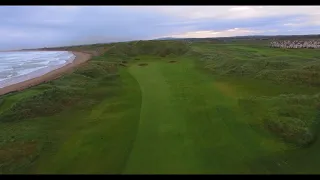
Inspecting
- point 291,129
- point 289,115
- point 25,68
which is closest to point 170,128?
point 291,129

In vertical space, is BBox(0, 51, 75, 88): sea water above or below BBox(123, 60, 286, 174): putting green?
below

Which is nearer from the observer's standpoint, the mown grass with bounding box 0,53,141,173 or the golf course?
the golf course

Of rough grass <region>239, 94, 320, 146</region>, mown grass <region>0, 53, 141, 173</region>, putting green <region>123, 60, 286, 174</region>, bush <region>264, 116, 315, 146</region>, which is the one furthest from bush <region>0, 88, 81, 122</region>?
bush <region>264, 116, 315, 146</region>

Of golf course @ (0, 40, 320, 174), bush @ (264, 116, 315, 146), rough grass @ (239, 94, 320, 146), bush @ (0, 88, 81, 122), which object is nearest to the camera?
golf course @ (0, 40, 320, 174)

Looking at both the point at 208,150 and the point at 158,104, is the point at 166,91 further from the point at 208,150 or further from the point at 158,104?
the point at 208,150

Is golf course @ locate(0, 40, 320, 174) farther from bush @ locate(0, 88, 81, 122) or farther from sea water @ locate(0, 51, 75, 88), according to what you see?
sea water @ locate(0, 51, 75, 88)

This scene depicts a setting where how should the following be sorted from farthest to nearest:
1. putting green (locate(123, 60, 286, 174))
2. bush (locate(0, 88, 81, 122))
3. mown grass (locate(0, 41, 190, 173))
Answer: bush (locate(0, 88, 81, 122))
mown grass (locate(0, 41, 190, 173))
putting green (locate(123, 60, 286, 174))

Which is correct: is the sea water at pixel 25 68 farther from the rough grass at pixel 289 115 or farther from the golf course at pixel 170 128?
the rough grass at pixel 289 115

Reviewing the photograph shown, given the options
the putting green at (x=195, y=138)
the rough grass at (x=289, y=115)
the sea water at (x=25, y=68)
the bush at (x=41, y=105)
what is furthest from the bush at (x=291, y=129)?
the sea water at (x=25, y=68)
